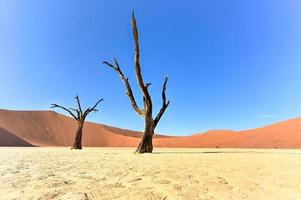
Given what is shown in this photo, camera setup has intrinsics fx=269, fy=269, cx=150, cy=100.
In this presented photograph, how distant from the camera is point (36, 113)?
5625cm

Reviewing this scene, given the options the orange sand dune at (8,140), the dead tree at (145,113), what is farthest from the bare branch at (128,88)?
the orange sand dune at (8,140)

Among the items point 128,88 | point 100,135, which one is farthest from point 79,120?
point 100,135

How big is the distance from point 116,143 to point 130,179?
48.0m

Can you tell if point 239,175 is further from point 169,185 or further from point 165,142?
point 165,142

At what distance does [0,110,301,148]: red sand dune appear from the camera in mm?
30119

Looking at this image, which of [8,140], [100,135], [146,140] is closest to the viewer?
[146,140]

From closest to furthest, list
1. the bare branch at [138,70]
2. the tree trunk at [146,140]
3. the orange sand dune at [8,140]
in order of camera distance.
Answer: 1. the tree trunk at [146,140]
2. the bare branch at [138,70]
3. the orange sand dune at [8,140]

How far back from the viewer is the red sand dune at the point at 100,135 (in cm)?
3012

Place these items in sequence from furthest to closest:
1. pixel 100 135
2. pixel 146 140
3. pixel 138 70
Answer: pixel 100 135, pixel 138 70, pixel 146 140

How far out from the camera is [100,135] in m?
56.4

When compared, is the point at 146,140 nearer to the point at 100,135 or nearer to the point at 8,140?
the point at 8,140

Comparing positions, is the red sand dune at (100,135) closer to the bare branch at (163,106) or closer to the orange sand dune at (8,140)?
the orange sand dune at (8,140)

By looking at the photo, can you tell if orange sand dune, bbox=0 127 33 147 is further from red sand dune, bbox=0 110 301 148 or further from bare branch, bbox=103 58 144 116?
bare branch, bbox=103 58 144 116

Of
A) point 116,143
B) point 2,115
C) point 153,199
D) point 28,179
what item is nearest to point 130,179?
point 153,199
